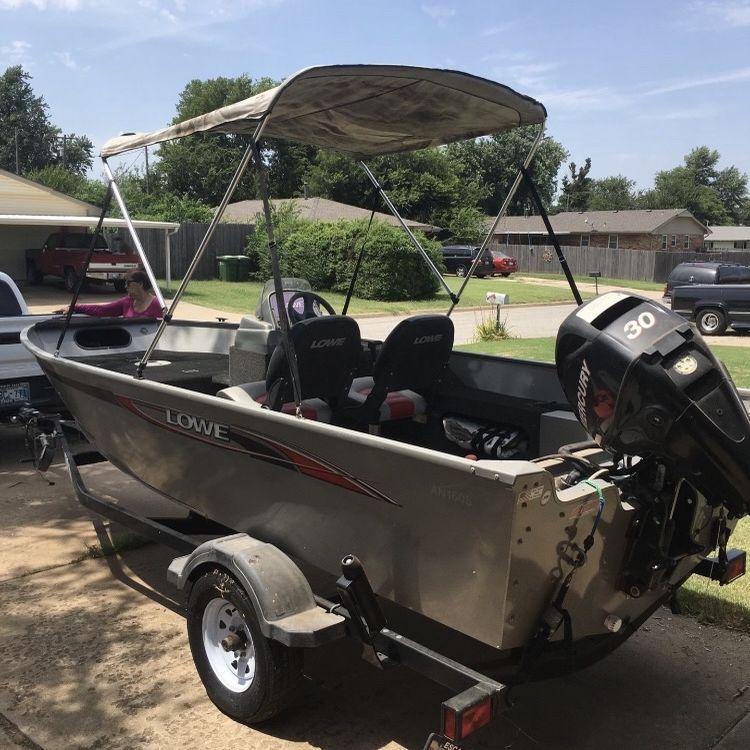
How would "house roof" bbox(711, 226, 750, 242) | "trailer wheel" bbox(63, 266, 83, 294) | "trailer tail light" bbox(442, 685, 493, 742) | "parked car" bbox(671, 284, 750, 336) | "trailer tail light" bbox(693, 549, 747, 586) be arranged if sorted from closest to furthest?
"trailer tail light" bbox(442, 685, 493, 742), "trailer tail light" bbox(693, 549, 747, 586), "parked car" bbox(671, 284, 750, 336), "trailer wheel" bbox(63, 266, 83, 294), "house roof" bbox(711, 226, 750, 242)

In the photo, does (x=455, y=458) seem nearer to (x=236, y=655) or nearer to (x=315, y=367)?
(x=236, y=655)

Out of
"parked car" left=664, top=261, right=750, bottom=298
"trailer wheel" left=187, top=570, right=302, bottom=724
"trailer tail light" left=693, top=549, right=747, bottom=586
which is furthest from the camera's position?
"parked car" left=664, top=261, right=750, bottom=298

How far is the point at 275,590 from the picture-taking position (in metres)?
3.21

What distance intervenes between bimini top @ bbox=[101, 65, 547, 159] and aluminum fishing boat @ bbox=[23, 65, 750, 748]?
0.02m

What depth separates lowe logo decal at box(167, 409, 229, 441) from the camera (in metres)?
3.63

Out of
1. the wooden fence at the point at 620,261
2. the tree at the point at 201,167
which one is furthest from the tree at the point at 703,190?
the tree at the point at 201,167

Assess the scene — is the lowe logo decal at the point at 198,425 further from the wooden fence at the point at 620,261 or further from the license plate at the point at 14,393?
the wooden fence at the point at 620,261

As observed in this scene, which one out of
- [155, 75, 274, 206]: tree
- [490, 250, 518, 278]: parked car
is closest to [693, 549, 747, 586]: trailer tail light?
[490, 250, 518, 278]: parked car

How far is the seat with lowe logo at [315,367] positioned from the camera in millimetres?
4219

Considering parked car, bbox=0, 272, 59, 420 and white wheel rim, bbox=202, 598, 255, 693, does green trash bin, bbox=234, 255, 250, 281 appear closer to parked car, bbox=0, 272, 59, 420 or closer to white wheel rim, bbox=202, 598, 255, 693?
parked car, bbox=0, 272, 59, 420

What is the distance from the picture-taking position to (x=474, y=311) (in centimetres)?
2520

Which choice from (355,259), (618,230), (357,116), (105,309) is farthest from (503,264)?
(357,116)

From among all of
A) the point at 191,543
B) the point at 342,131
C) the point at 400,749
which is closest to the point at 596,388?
the point at 400,749

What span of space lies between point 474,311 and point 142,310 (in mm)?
18573
